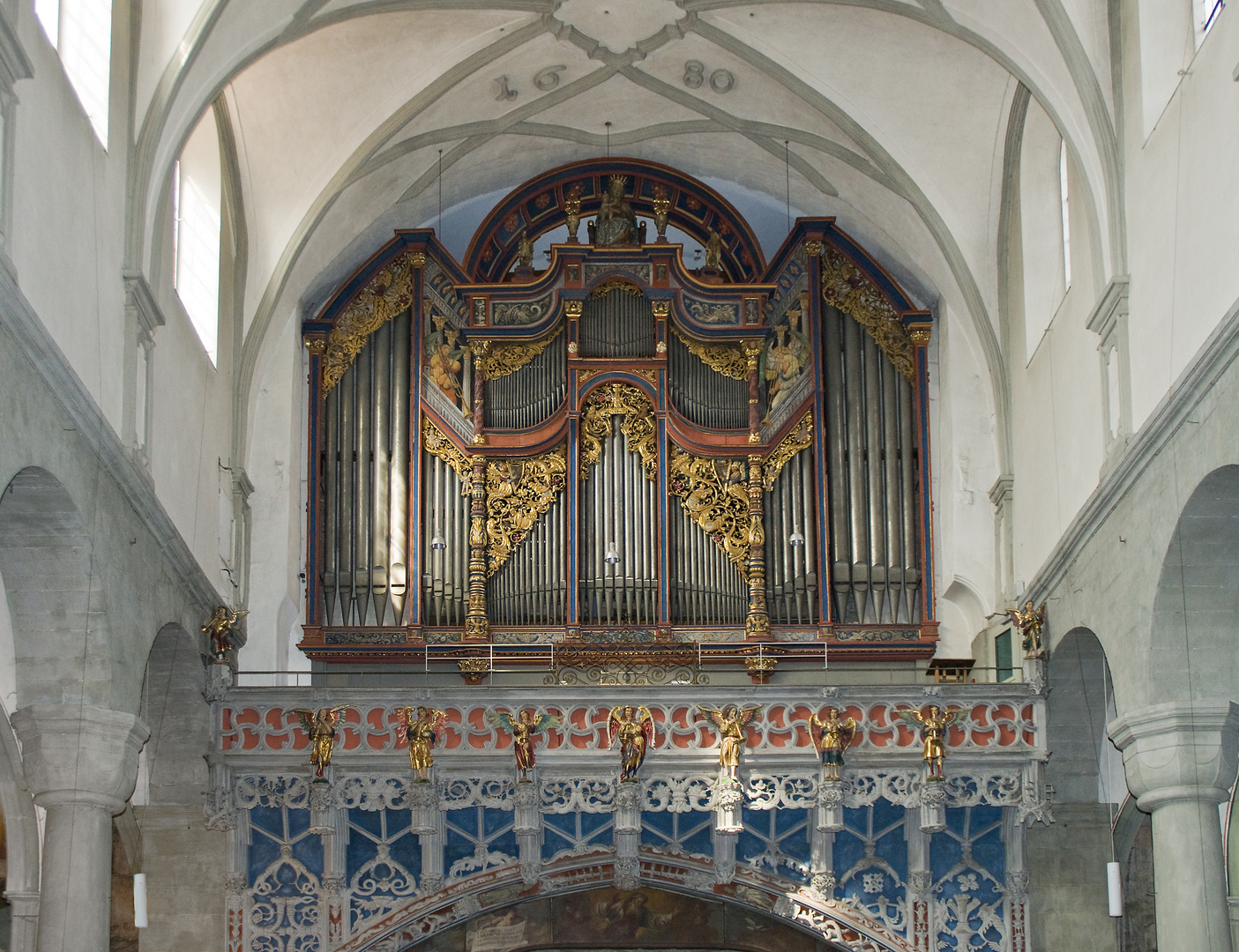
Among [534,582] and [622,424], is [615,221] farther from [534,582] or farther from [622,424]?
[534,582]

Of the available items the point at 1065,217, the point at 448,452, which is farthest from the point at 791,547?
the point at 1065,217

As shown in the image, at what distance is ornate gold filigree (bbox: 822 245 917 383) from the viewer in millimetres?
24391

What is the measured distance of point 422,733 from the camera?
1998cm

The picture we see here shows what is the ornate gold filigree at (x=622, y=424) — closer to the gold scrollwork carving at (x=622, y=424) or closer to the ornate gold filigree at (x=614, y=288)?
the gold scrollwork carving at (x=622, y=424)

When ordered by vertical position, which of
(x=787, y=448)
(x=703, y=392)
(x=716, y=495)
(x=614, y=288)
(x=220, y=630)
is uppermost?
(x=614, y=288)

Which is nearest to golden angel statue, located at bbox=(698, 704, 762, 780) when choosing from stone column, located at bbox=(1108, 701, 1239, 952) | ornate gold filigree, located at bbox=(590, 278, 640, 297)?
stone column, located at bbox=(1108, 701, 1239, 952)

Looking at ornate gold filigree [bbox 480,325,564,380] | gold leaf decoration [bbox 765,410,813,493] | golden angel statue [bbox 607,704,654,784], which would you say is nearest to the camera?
golden angel statue [bbox 607,704,654,784]

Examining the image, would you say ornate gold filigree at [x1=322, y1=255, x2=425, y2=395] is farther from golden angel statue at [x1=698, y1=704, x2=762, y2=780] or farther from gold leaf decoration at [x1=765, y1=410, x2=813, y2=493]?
golden angel statue at [x1=698, y1=704, x2=762, y2=780]

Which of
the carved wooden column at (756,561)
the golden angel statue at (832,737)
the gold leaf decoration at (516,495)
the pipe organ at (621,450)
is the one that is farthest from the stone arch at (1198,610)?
the gold leaf decoration at (516,495)

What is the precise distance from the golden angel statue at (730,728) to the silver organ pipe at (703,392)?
4951mm

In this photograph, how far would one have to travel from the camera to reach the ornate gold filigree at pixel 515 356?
2450 centimetres

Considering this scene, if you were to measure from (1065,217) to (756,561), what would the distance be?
5.65 metres

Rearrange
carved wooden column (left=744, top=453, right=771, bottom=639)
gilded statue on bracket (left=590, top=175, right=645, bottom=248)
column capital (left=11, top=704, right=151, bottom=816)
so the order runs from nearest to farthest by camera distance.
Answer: column capital (left=11, top=704, right=151, bottom=816) < carved wooden column (left=744, top=453, right=771, bottom=639) < gilded statue on bracket (left=590, top=175, right=645, bottom=248)

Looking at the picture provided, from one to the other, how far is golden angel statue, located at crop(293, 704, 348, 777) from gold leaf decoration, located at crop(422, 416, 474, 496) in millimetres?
4380
